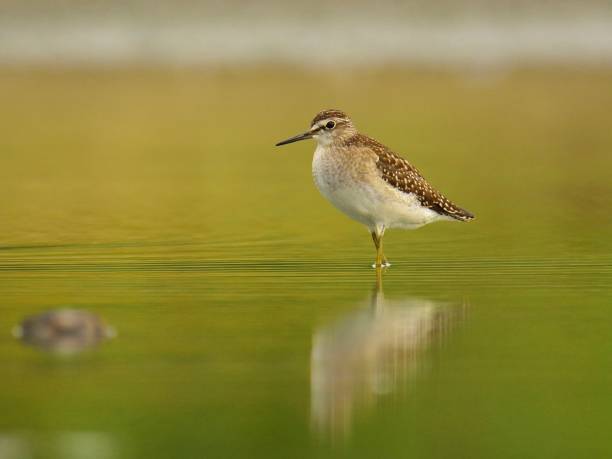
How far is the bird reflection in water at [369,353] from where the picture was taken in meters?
7.85

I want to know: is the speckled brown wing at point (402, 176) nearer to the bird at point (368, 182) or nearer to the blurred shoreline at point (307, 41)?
the bird at point (368, 182)

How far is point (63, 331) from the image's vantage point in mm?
9172

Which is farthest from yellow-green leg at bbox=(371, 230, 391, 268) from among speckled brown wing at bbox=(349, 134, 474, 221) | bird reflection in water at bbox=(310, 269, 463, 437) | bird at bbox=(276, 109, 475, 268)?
bird reflection in water at bbox=(310, 269, 463, 437)

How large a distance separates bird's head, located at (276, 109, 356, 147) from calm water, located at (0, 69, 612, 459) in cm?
91

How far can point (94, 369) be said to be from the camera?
8586 millimetres

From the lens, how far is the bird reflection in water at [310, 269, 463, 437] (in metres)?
7.85

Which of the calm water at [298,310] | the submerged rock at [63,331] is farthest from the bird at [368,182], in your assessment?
→ the submerged rock at [63,331]

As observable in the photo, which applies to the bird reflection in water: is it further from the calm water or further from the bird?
the bird

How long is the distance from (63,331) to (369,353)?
164cm

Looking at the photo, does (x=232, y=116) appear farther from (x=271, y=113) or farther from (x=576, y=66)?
(x=576, y=66)

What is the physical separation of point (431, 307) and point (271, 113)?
66.5 feet

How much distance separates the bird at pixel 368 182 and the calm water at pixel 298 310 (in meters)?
0.39

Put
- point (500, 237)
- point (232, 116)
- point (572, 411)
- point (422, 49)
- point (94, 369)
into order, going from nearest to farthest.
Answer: point (572, 411), point (94, 369), point (500, 237), point (232, 116), point (422, 49)

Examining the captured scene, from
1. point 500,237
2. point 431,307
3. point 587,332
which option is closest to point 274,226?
point 500,237
